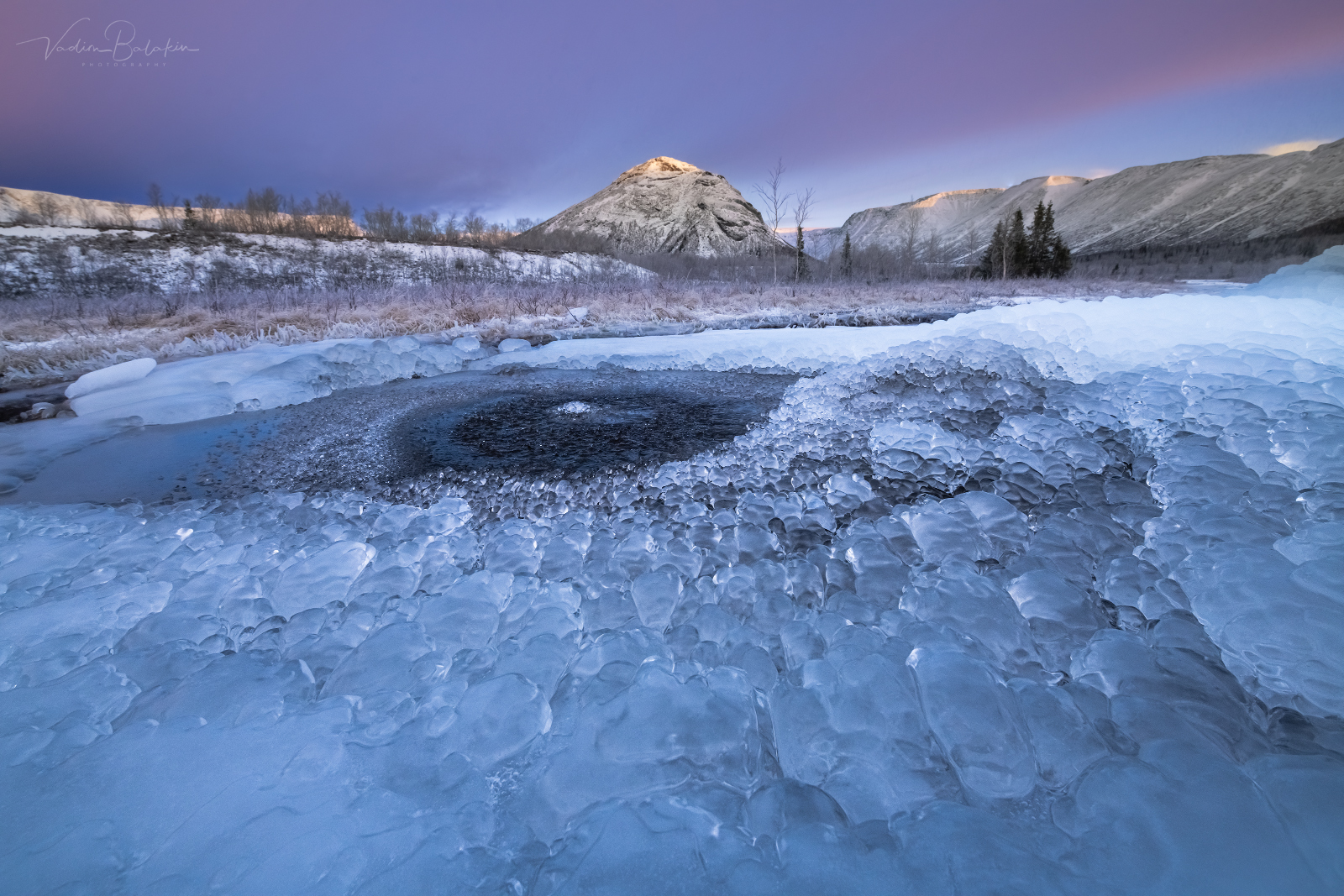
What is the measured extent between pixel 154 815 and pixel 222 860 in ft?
0.79

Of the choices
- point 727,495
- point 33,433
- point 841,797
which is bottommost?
point 841,797

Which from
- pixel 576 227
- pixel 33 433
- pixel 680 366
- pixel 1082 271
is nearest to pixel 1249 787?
pixel 680 366

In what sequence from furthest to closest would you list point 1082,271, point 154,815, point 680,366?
point 1082,271, point 680,366, point 154,815

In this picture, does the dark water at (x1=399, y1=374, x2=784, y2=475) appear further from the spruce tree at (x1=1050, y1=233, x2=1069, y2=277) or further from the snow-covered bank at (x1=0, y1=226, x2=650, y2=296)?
the spruce tree at (x1=1050, y1=233, x2=1069, y2=277)

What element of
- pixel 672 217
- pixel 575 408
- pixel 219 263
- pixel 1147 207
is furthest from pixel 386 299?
pixel 1147 207

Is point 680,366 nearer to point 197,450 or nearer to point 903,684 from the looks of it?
point 197,450

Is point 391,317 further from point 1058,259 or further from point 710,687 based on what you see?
point 1058,259

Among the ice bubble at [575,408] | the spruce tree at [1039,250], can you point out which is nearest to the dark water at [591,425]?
the ice bubble at [575,408]

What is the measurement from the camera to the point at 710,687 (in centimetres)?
125

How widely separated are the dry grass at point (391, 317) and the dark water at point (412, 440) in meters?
4.42

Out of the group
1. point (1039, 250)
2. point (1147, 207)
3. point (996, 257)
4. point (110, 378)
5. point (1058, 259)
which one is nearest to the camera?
point (110, 378)

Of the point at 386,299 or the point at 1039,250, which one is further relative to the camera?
the point at 1039,250

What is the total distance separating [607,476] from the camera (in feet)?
9.76

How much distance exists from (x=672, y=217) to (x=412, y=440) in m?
94.0
